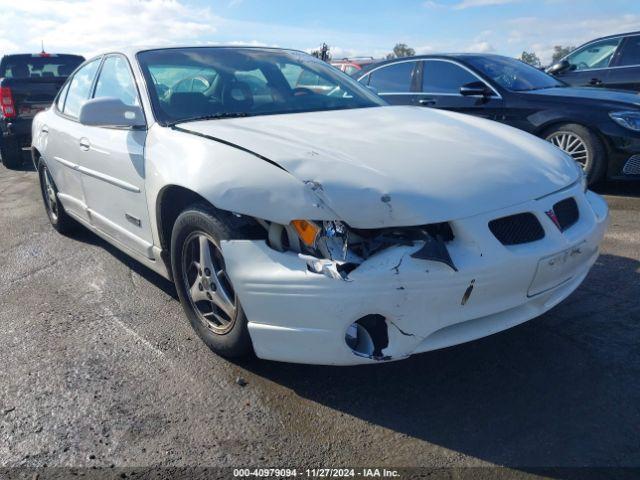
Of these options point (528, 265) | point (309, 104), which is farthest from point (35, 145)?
point (528, 265)

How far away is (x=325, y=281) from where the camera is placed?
222cm

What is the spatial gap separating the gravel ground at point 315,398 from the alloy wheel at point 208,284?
211mm

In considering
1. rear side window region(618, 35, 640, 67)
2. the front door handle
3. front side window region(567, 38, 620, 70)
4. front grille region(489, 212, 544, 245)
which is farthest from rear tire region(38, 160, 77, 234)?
rear side window region(618, 35, 640, 67)

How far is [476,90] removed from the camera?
6.34 m

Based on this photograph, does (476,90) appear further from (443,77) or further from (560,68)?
(560,68)

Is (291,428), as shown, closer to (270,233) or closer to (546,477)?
(270,233)

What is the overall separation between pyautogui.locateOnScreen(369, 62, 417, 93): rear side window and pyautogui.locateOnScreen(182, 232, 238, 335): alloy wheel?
4941 mm

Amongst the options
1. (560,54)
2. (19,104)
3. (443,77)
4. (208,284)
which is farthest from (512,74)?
(560,54)

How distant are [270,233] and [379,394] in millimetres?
864

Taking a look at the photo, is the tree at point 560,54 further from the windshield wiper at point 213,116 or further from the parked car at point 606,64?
the windshield wiper at point 213,116

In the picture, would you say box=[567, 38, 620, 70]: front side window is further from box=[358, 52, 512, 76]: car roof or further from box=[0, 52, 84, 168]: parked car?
box=[0, 52, 84, 168]: parked car

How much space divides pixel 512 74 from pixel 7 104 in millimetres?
7573

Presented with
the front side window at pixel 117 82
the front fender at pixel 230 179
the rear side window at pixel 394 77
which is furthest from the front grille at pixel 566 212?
the rear side window at pixel 394 77

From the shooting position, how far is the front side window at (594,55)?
29.6 ft
